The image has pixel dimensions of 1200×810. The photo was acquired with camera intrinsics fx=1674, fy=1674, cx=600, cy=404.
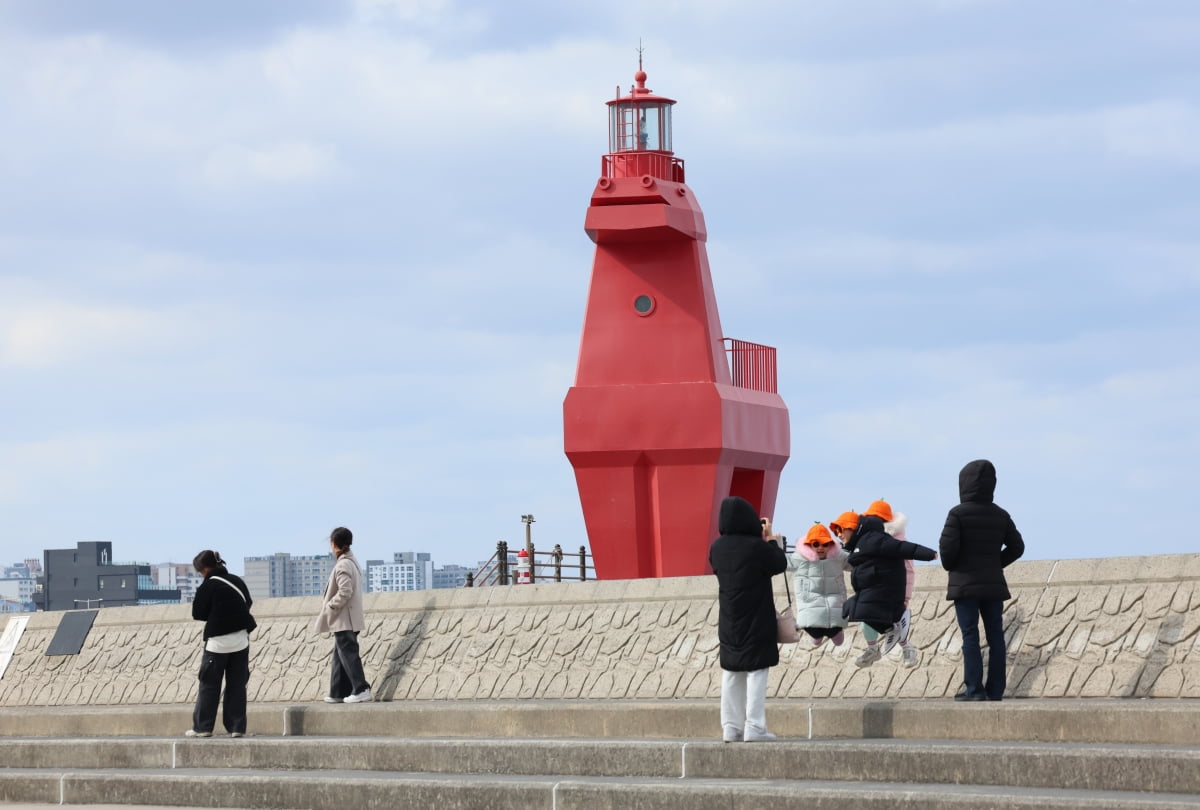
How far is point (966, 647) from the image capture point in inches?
414

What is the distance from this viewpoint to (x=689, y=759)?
1020cm

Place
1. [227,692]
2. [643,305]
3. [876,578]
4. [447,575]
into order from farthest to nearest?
[447,575], [643,305], [227,692], [876,578]

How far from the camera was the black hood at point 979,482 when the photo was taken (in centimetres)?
1058

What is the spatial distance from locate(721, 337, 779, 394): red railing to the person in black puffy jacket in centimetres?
1277

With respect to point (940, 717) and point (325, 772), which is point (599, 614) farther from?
point (940, 717)

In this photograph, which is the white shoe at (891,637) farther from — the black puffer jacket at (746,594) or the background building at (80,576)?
the background building at (80,576)

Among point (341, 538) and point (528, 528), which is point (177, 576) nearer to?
point (528, 528)

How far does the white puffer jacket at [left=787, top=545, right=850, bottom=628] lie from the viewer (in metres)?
11.1

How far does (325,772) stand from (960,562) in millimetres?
4637

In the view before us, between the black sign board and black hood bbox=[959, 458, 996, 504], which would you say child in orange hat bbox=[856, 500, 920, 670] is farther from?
the black sign board

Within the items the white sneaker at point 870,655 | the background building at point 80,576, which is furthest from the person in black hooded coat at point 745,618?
the background building at point 80,576

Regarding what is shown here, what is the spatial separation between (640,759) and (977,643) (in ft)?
7.32

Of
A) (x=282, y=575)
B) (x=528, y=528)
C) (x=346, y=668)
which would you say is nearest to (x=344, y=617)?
(x=346, y=668)

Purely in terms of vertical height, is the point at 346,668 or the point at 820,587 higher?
the point at 820,587
